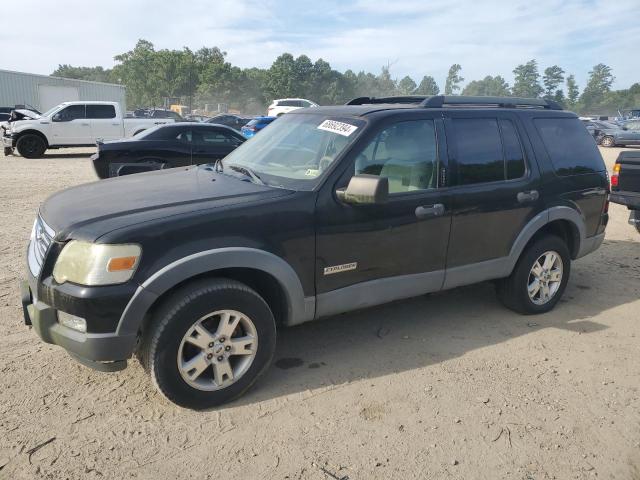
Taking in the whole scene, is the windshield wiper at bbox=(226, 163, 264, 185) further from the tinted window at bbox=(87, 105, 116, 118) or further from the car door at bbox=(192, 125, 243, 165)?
the tinted window at bbox=(87, 105, 116, 118)

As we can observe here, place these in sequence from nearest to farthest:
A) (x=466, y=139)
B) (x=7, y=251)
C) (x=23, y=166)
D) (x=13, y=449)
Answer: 1. (x=13, y=449)
2. (x=466, y=139)
3. (x=7, y=251)
4. (x=23, y=166)

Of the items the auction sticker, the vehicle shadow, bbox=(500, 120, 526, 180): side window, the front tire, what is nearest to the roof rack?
bbox=(500, 120, 526, 180): side window

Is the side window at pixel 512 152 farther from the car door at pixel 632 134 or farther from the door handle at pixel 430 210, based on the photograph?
the car door at pixel 632 134

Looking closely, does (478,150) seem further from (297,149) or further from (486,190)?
(297,149)

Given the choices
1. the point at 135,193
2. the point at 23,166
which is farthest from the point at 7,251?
the point at 23,166

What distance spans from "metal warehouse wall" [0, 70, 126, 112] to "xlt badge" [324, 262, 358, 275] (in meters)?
39.2

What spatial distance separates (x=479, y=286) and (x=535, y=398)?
2.21 meters

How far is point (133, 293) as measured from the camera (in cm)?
269

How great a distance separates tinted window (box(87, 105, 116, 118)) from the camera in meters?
16.8

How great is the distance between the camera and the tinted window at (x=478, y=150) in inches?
155

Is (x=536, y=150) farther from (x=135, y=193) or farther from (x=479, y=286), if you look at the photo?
(x=135, y=193)

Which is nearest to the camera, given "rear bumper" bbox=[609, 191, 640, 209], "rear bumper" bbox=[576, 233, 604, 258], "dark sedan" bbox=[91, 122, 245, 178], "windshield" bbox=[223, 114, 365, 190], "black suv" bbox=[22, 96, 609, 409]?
"black suv" bbox=[22, 96, 609, 409]

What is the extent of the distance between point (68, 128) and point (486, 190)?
1598 centimetres

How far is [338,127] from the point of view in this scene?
372 centimetres
